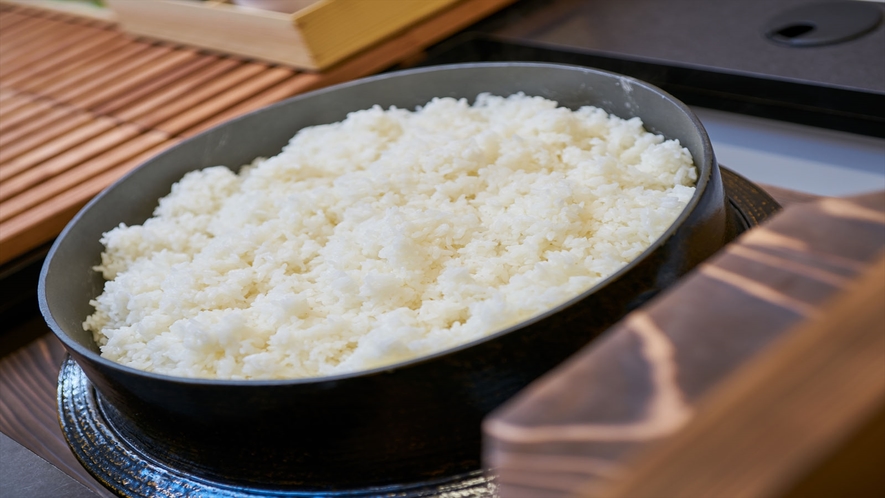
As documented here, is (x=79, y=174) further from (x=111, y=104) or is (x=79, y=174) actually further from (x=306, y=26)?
(x=306, y=26)

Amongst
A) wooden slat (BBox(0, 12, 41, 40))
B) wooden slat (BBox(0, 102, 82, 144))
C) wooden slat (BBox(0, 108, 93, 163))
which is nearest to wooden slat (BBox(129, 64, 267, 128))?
wooden slat (BBox(0, 108, 93, 163))

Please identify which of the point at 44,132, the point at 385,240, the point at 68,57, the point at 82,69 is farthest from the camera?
the point at 68,57

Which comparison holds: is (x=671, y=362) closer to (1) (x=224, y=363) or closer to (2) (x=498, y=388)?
(2) (x=498, y=388)

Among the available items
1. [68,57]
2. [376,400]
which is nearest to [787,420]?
[376,400]

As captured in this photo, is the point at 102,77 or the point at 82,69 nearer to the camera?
the point at 102,77

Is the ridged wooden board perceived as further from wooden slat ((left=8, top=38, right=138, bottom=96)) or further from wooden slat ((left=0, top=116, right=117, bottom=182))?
wooden slat ((left=8, top=38, right=138, bottom=96))
